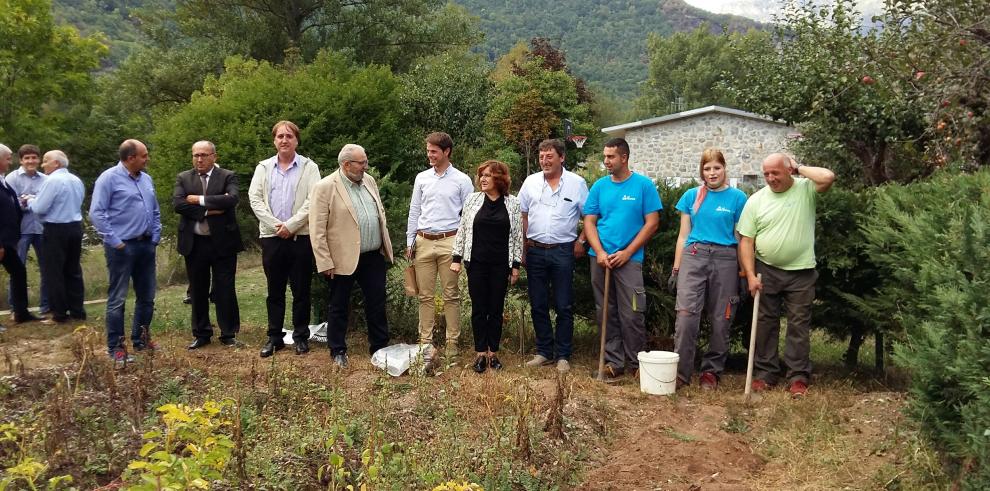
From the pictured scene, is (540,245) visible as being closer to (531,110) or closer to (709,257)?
(709,257)

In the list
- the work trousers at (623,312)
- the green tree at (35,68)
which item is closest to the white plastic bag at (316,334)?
the work trousers at (623,312)

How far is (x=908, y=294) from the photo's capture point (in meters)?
5.45

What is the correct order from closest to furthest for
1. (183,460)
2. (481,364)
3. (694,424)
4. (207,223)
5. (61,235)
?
(183,460)
(694,424)
(481,364)
(207,223)
(61,235)

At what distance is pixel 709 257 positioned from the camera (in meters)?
6.12

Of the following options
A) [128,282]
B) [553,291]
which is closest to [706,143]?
[553,291]

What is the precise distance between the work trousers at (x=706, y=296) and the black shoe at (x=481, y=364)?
A: 1.57 metres

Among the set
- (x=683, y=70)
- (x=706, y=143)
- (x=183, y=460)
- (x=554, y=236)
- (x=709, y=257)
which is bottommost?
(x=183, y=460)

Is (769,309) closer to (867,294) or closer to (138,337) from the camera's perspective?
(867,294)

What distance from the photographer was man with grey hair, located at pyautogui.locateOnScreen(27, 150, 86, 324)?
27.0 feet

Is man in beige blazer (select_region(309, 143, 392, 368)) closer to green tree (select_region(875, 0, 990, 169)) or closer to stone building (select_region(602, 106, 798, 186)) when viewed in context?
green tree (select_region(875, 0, 990, 169))

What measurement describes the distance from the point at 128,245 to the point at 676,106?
2369 inches

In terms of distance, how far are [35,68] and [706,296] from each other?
60.2 feet

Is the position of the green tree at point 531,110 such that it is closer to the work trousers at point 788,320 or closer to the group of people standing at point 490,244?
the group of people standing at point 490,244

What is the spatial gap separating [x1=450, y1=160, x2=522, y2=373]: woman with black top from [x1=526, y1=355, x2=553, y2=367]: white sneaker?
1.10 ft
